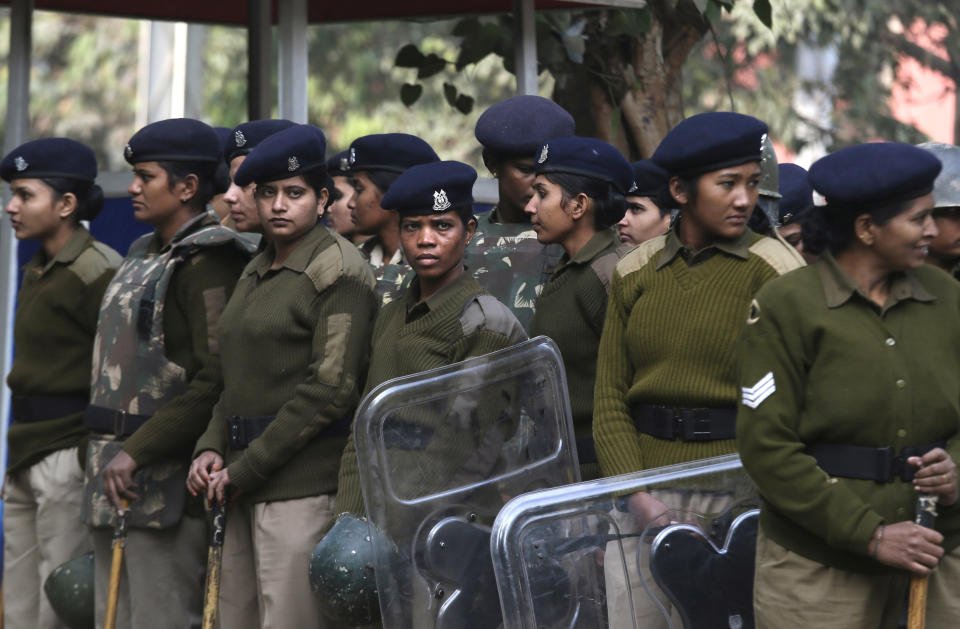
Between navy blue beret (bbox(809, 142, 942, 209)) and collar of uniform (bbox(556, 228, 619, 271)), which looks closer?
navy blue beret (bbox(809, 142, 942, 209))

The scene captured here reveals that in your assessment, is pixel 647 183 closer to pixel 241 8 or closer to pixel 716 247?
pixel 716 247

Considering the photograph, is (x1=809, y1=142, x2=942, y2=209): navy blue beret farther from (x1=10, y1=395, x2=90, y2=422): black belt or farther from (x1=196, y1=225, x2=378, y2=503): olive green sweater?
(x1=10, y1=395, x2=90, y2=422): black belt

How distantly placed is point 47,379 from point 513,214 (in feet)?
6.13

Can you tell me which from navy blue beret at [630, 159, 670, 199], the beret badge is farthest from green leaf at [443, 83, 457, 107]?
the beret badge

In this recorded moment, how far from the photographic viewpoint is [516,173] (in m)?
4.96

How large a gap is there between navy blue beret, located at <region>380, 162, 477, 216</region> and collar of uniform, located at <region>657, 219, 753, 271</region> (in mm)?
736

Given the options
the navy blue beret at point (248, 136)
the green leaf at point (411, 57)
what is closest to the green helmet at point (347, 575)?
the navy blue beret at point (248, 136)

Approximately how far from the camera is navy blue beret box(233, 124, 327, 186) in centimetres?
458

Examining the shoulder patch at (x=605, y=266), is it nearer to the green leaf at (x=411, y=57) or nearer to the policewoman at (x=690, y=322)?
the policewoman at (x=690, y=322)

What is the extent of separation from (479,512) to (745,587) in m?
0.76

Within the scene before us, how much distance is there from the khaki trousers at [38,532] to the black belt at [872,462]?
3.20 m

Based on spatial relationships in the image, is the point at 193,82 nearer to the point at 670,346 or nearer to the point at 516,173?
the point at 516,173

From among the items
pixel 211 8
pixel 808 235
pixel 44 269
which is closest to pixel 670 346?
pixel 808 235

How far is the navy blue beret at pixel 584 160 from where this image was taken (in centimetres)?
439
